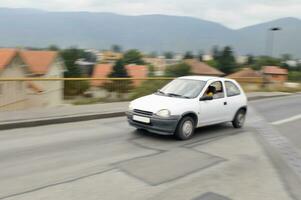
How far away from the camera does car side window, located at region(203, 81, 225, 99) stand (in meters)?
10.1

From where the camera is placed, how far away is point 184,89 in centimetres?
1005

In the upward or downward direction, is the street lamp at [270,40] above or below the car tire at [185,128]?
above

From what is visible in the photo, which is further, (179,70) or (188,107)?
(179,70)

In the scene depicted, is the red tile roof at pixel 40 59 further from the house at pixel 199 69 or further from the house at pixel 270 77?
the house at pixel 270 77

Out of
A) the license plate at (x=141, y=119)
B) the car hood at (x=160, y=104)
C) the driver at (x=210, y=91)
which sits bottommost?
the license plate at (x=141, y=119)

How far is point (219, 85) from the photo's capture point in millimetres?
10648

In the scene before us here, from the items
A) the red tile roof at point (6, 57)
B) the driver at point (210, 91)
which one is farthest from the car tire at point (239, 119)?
the red tile roof at point (6, 57)

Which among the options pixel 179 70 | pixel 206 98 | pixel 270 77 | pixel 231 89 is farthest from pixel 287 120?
pixel 270 77

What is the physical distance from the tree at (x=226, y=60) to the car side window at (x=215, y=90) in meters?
63.6

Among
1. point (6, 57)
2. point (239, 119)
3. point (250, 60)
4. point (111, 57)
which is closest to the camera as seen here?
point (239, 119)

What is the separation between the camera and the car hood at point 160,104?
8.98 meters

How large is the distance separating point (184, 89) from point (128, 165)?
151 inches

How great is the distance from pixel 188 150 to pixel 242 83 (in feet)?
58.3

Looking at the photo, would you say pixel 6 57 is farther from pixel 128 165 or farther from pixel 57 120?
pixel 128 165
